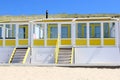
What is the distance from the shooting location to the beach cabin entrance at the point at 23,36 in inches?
1098

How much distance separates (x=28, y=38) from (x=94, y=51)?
4.95m

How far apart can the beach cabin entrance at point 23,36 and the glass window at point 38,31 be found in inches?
24.3

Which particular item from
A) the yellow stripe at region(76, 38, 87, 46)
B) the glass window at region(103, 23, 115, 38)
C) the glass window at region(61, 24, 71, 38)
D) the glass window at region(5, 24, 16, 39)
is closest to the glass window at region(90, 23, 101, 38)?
the glass window at region(103, 23, 115, 38)

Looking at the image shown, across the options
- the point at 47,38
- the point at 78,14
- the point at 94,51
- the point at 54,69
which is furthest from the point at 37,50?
the point at 78,14

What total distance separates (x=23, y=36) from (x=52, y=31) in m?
2.30

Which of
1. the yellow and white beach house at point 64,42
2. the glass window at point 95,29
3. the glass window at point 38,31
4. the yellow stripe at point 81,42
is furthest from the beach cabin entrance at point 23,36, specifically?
the glass window at point 95,29

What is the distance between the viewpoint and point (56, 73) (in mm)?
19500

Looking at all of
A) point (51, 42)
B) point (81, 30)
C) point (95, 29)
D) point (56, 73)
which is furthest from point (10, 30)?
point (56, 73)

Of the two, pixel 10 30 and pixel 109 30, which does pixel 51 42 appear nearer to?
pixel 10 30

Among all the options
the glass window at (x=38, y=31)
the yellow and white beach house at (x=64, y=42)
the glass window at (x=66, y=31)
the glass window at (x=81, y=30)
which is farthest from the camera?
the glass window at (x=38, y=31)

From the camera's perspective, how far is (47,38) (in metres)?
27.5

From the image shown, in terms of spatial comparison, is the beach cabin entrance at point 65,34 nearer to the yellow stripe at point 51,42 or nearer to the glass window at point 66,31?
the glass window at point 66,31

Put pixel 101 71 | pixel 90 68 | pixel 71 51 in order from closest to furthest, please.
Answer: pixel 101 71 → pixel 90 68 → pixel 71 51

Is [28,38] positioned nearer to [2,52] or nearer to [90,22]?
[2,52]
